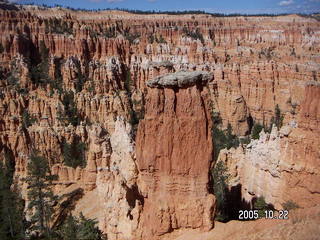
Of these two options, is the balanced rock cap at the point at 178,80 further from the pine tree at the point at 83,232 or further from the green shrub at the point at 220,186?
the green shrub at the point at 220,186

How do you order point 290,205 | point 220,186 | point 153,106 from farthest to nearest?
point 220,186 → point 290,205 → point 153,106

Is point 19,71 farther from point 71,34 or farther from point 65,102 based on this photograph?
point 71,34

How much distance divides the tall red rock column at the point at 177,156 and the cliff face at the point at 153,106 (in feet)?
0.14

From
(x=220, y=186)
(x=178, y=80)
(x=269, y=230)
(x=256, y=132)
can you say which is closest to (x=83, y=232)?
(x=178, y=80)

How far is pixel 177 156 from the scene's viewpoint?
14.7 m

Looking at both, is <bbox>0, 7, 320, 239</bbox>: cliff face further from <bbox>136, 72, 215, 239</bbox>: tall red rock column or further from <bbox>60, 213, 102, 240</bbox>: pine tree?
<bbox>60, 213, 102, 240</bbox>: pine tree

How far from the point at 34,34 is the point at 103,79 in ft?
56.0

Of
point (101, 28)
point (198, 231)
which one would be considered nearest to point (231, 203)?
point (198, 231)

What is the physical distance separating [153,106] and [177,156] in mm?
2277

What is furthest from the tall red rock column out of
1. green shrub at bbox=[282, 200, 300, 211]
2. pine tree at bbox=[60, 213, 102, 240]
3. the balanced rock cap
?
green shrub at bbox=[282, 200, 300, 211]

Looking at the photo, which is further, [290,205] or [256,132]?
[256,132]

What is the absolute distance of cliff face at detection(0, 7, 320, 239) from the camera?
574 inches

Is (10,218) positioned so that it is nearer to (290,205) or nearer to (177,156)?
(177,156)

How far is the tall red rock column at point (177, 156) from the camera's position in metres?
14.3
